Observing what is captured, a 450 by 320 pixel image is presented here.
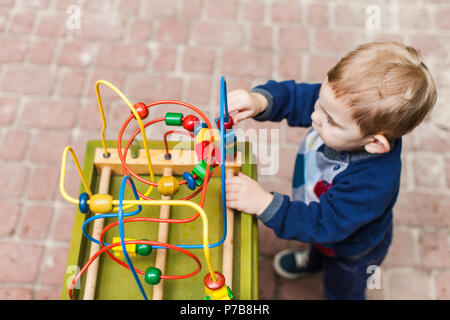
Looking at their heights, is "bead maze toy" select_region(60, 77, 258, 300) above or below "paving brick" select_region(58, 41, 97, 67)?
below

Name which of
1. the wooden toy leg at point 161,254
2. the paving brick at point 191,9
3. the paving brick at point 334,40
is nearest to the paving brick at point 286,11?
the paving brick at point 334,40

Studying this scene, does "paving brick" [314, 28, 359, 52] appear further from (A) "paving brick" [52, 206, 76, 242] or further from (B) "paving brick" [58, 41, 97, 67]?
(A) "paving brick" [52, 206, 76, 242]

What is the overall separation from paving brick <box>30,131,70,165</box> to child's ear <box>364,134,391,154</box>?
1225mm

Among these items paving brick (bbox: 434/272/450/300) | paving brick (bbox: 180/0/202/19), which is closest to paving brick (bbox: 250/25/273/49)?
paving brick (bbox: 180/0/202/19)

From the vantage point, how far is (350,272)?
1.20 m

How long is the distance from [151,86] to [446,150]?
4.18ft

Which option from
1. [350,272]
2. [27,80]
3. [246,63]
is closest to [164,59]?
[246,63]

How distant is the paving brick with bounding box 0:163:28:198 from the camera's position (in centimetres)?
158

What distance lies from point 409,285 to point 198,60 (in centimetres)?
125

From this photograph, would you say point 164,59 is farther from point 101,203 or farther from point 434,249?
point 434,249

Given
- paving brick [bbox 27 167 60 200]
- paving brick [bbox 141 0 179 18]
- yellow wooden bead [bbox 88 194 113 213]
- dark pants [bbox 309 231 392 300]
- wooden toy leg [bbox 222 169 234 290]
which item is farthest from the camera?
paving brick [bbox 141 0 179 18]

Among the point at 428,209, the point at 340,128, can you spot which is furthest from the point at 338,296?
the point at 340,128

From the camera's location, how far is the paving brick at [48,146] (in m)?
1.63
